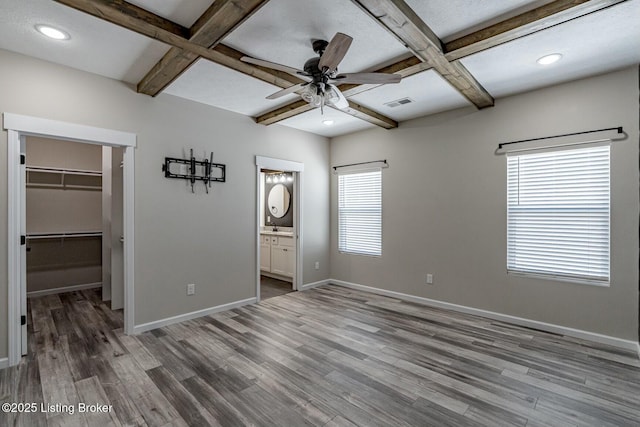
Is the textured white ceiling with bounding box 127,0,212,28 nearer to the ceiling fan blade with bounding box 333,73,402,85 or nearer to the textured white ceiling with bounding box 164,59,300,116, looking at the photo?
the textured white ceiling with bounding box 164,59,300,116

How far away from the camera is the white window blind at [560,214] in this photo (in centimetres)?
311

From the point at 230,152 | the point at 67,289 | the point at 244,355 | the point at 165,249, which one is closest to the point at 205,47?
the point at 230,152

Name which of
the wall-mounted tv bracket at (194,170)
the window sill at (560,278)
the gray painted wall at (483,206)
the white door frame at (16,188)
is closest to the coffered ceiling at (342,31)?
the gray painted wall at (483,206)

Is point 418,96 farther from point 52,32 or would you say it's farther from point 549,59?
point 52,32

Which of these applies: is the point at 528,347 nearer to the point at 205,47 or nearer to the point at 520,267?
the point at 520,267

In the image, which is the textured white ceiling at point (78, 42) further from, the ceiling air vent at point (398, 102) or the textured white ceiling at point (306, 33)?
the ceiling air vent at point (398, 102)

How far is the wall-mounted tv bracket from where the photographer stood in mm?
3616

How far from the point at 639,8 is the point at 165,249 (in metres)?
4.60

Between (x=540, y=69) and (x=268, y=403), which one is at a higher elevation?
(x=540, y=69)

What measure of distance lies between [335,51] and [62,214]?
534 centimetres

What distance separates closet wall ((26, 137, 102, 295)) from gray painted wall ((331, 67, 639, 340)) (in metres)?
4.31

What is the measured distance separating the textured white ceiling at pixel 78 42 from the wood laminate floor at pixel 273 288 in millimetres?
3403

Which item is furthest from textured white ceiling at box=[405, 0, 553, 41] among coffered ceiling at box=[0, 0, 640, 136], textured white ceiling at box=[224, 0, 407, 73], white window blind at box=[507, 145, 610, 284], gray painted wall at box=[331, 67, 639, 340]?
white window blind at box=[507, 145, 610, 284]

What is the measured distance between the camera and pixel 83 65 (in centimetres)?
290
